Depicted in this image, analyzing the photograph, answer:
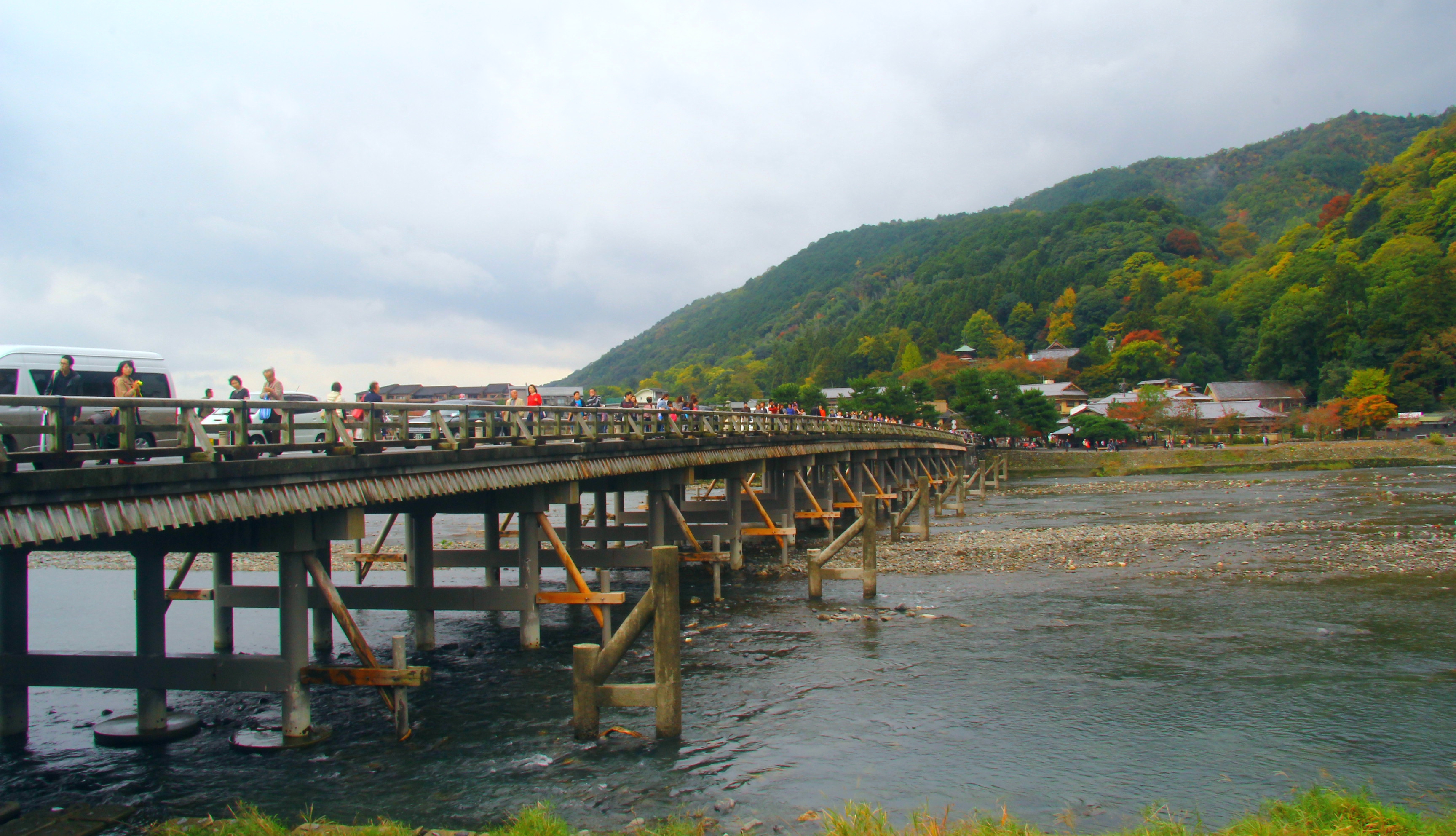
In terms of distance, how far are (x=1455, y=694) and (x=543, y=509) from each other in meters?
14.4

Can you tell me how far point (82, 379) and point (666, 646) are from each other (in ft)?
36.0

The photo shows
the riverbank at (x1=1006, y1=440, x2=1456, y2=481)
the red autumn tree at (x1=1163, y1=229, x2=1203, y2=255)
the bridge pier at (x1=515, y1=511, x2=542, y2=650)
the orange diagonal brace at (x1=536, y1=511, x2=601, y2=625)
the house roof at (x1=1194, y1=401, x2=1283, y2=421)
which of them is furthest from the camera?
the red autumn tree at (x1=1163, y1=229, x2=1203, y2=255)

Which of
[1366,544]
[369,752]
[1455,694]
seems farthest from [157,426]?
[1366,544]

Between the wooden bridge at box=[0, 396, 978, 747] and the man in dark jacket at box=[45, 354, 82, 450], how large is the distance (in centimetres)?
4

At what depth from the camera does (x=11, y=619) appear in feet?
40.0

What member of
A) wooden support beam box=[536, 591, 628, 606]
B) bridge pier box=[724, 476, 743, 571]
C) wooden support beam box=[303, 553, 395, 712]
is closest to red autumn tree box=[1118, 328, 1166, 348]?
bridge pier box=[724, 476, 743, 571]

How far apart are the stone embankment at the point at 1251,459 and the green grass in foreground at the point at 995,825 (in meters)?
73.3

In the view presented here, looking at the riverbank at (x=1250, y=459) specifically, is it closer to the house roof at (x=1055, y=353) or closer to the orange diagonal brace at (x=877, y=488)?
the orange diagonal brace at (x=877, y=488)

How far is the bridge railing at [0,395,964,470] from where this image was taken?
27.1ft

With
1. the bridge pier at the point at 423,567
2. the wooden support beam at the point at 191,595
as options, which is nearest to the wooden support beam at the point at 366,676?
the bridge pier at the point at 423,567

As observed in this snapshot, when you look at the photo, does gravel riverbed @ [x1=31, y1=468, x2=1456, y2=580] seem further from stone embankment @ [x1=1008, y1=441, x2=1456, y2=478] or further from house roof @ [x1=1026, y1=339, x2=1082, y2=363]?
house roof @ [x1=1026, y1=339, x2=1082, y2=363]

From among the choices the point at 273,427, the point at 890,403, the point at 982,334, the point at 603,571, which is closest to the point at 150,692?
the point at 273,427

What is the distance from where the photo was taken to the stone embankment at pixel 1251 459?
7256cm

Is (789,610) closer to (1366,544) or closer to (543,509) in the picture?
(543,509)
